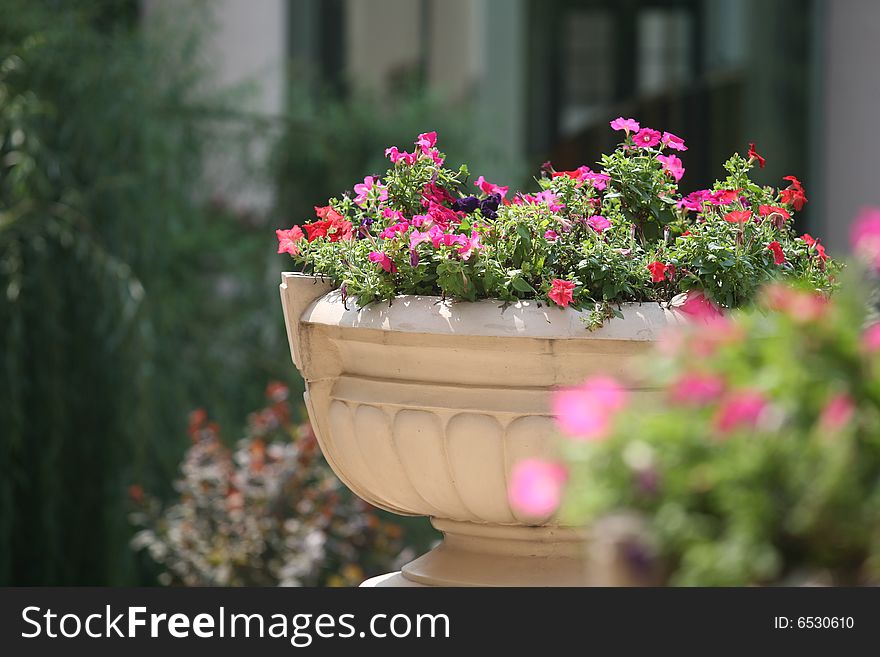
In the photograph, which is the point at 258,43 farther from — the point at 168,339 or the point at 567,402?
the point at 567,402

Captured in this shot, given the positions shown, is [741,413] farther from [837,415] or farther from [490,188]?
[490,188]

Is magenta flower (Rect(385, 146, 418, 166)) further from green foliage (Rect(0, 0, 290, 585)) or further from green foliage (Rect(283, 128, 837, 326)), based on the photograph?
green foliage (Rect(0, 0, 290, 585))

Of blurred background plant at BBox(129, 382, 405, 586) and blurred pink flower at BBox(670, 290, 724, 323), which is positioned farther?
blurred background plant at BBox(129, 382, 405, 586)

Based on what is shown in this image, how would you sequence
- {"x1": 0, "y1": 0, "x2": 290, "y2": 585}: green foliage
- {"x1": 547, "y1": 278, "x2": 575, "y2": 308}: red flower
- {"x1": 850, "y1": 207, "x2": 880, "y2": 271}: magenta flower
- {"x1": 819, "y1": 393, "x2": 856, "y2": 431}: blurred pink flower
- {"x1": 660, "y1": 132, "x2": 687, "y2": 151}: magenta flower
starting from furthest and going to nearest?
1. {"x1": 0, "y1": 0, "x2": 290, "y2": 585}: green foliage
2. {"x1": 660, "y1": 132, "x2": 687, "y2": 151}: magenta flower
3. {"x1": 547, "y1": 278, "x2": 575, "y2": 308}: red flower
4. {"x1": 850, "y1": 207, "x2": 880, "y2": 271}: magenta flower
5. {"x1": 819, "y1": 393, "x2": 856, "y2": 431}: blurred pink flower

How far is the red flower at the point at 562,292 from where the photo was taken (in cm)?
172

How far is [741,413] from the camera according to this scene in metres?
0.86

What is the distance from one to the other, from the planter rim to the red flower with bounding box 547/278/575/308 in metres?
0.04

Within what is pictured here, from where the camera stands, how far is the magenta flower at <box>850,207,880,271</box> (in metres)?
0.96

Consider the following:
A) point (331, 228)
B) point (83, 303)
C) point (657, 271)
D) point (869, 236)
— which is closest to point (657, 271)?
point (657, 271)

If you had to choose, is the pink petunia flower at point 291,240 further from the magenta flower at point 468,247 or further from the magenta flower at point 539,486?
the magenta flower at point 539,486

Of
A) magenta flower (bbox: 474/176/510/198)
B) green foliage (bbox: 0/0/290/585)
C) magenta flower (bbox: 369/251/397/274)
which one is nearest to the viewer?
magenta flower (bbox: 369/251/397/274)

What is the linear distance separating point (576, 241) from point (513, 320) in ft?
0.77

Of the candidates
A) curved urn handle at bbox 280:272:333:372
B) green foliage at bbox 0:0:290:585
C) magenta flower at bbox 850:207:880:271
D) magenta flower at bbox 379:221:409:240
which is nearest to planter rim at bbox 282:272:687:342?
magenta flower at bbox 379:221:409:240

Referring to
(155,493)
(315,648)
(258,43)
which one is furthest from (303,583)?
(258,43)
